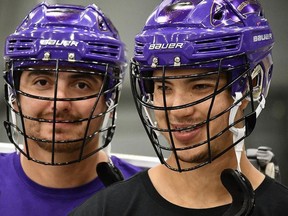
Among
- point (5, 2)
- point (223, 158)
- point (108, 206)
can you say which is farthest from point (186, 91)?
point (5, 2)

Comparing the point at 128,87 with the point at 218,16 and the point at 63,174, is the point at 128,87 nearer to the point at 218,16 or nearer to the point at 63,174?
the point at 63,174

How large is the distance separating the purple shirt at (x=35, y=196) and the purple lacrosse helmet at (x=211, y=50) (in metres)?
0.35

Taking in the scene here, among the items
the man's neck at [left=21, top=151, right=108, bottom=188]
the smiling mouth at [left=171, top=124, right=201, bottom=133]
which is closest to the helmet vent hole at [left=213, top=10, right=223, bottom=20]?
the smiling mouth at [left=171, top=124, right=201, bottom=133]

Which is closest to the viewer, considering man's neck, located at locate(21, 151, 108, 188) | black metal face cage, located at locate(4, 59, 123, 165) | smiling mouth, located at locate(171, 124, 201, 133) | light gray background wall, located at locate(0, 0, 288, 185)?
smiling mouth, located at locate(171, 124, 201, 133)

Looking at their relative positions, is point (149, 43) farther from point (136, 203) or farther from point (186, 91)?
point (136, 203)

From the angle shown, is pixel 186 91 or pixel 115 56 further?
pixel 115 56

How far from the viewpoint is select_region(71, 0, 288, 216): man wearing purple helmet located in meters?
1.23

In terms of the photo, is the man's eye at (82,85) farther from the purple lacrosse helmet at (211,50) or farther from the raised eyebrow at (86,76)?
the purple lacrosse helmet at (211,50)

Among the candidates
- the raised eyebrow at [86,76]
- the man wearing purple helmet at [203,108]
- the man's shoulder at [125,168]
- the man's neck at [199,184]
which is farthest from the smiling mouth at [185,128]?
the man's shoulder at [125,168]

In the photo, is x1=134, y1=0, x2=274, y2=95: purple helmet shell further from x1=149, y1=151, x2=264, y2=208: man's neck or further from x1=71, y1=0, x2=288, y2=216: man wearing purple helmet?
x1=149, y1=151, x2=264, y2=208: man's neck

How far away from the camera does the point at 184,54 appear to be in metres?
1.24

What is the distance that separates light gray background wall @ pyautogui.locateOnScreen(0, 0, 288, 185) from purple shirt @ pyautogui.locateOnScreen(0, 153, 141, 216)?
5.37ft

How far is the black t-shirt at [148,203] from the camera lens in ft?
4.03

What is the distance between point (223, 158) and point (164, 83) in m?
0.24
